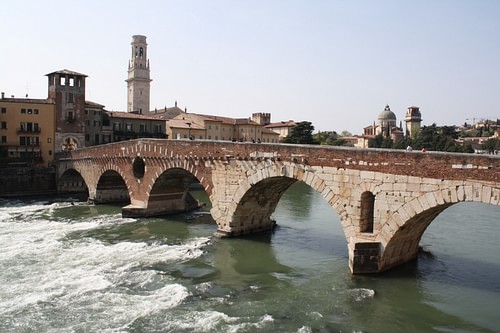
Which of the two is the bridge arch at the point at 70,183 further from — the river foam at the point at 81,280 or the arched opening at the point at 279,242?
the arched opening at the point at 279,242

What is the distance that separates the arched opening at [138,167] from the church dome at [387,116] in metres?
98.8

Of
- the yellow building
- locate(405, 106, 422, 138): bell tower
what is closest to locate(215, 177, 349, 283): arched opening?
the yellow building

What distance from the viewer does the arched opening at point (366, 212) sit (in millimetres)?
16734

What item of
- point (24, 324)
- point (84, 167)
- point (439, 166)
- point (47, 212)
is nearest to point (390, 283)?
point (439, 166)

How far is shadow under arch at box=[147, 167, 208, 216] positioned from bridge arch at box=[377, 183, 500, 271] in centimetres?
1345

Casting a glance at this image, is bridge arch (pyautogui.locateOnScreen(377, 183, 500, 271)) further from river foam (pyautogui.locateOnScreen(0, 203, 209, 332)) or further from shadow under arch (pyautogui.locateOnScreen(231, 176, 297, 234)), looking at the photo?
river foam (pyautogui.locateOnScreen(0, 203, 209, 332))

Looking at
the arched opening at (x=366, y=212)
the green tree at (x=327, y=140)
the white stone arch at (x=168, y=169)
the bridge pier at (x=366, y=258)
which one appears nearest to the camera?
the bridge pier at (x=366, y=258)

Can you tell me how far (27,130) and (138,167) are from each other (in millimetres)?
17690

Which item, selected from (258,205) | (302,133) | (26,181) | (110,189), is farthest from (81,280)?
(302,133)

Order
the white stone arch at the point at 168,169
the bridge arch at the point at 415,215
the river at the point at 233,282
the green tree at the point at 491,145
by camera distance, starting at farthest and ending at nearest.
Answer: the green tree at the point at 491,145 → the white stone arch at the point at 168,169 → the bridge arch at the point at 415,215 → the river at the point at 233,282

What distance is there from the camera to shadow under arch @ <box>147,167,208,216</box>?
27641 mm

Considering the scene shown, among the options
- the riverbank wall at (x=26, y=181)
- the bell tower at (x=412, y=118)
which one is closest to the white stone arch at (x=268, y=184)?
the riverbank wall at (x=26, y=181)

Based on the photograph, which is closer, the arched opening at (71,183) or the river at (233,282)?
the river at (233,282)

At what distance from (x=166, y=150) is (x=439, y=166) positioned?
1541cm
